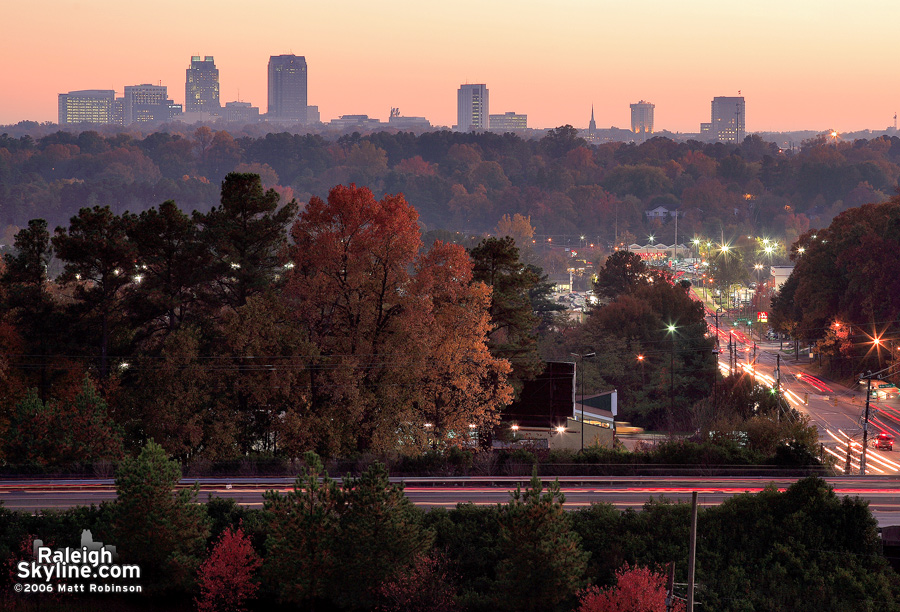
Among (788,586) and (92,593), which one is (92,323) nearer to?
(92,593)

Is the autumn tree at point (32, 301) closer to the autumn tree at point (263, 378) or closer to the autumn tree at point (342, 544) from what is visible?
the autumn tree at point (263, 378)

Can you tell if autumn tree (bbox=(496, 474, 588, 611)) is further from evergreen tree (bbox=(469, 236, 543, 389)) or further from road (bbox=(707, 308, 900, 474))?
road (bbox=(707, 308, 900, 474))

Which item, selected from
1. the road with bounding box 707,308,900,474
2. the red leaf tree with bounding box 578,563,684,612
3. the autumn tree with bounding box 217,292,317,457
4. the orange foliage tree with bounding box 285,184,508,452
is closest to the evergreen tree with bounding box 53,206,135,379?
the autumn tree with bounding box 217,292,317,457

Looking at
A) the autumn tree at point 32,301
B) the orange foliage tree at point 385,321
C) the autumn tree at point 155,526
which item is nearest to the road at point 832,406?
the orange foliage tree at point 385,321

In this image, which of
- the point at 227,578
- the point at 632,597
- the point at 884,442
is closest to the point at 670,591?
the point at 632,597

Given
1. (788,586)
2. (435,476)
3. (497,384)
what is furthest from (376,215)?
(788,586)

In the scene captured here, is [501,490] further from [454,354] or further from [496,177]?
[496,177]
